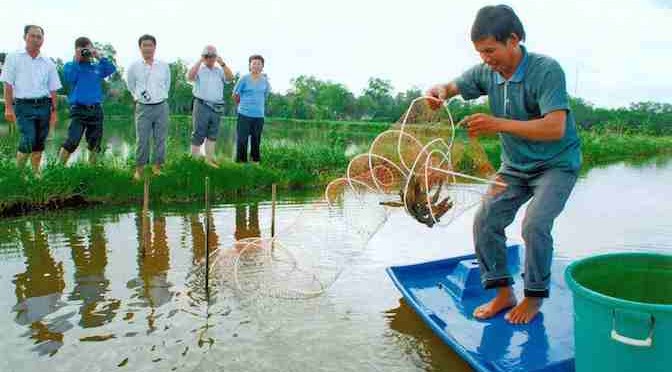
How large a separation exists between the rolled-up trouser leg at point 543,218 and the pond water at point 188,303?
2.39 feet

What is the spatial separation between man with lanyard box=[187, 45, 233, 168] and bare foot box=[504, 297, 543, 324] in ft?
20.3

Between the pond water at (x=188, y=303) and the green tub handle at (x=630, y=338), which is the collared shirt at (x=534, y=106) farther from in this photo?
the pond water at (x=188, y=303)

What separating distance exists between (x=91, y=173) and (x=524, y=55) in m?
6.58

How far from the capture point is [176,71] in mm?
47062

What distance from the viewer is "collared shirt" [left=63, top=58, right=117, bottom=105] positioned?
775 centimetres

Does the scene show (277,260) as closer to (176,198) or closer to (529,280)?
(529,280)

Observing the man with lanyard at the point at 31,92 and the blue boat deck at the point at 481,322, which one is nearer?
the blue boat deck at the point at 481,322

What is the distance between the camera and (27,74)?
289 inches

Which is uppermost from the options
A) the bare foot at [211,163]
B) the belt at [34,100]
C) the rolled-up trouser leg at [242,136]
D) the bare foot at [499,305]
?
the belt at [34,100]

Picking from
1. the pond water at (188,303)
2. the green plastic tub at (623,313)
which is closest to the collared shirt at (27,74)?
the pond water at (188,303)

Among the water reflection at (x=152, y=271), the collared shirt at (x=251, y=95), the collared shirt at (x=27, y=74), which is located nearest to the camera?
the water reflection at (x=152, y=271)

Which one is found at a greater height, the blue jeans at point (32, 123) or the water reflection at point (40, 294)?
the blue jeans at point (32, 123)

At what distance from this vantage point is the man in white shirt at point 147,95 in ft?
25.5

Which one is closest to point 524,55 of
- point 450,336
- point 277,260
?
point 450,336
